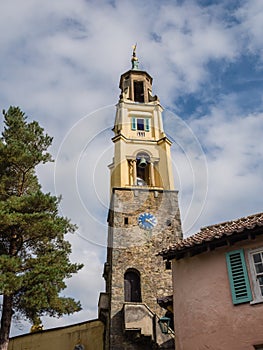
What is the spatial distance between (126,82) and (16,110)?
16710 millimetres

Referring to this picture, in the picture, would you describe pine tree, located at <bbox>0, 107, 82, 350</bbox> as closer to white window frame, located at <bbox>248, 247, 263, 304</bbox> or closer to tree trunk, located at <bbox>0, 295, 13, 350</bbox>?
tree trunk, located at <bbox>0, 295, 13, 350</bbox>

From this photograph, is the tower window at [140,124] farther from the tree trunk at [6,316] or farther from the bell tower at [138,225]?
the tree trunk at [6,316]

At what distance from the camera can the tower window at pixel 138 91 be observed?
3516cm

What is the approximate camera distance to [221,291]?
11.0m

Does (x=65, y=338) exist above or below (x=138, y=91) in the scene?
below

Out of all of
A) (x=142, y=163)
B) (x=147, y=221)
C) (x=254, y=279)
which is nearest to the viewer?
(x=254, y=279)

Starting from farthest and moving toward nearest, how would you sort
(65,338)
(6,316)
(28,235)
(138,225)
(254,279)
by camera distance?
(138,225), (65,338), (28,235), (6,316), (254,279)

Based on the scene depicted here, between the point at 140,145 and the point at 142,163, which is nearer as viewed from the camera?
the point at 142,163

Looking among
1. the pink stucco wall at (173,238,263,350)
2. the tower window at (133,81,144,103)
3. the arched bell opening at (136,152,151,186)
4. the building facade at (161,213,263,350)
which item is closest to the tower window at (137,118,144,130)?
the arched bell opening at (136,152,151,186)

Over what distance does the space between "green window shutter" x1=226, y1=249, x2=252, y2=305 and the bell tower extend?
8307mm

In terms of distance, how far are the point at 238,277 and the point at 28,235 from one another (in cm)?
970

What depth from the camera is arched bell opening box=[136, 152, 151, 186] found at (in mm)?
28828

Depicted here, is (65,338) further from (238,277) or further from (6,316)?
(238,277)

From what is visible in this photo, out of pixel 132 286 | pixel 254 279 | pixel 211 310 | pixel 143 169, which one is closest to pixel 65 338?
pixel 132 286
